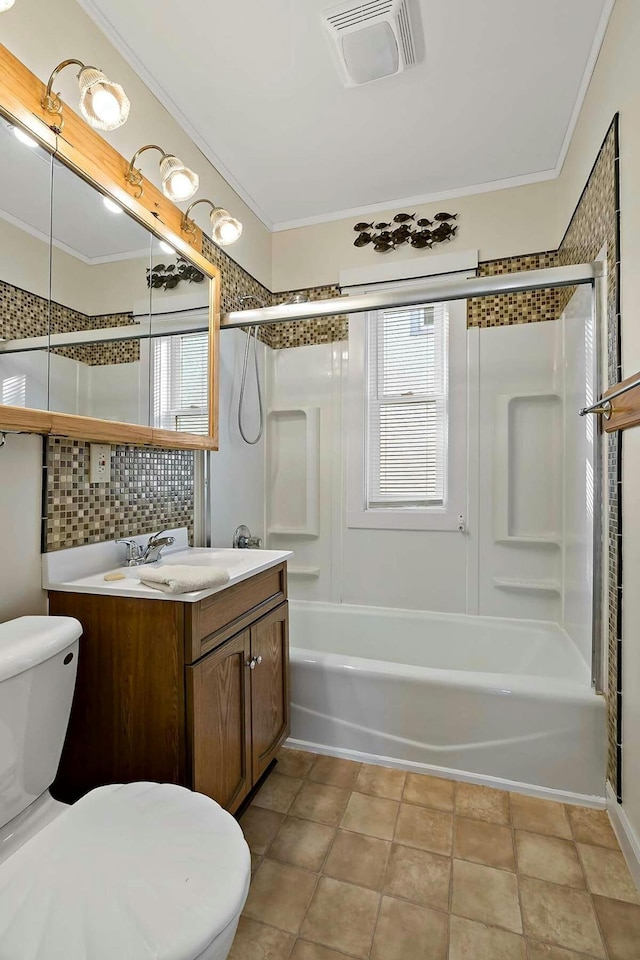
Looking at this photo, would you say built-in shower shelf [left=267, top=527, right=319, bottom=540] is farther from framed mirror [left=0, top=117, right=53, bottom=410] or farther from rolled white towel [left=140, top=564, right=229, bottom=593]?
framed mirror [left=0, top=117, right=53, bottom=410]

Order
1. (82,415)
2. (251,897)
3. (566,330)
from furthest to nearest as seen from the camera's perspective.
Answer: (566,330)
(82,415)
(251,897)

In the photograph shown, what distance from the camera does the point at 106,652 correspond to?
4.62ft

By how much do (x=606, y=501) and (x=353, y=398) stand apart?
4.95 ft

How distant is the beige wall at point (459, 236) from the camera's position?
249cm

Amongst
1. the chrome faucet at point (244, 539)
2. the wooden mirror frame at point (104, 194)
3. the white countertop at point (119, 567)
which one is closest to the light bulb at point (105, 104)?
the wooden mirror frame at point (104, 194)

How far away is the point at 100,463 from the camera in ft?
5.59

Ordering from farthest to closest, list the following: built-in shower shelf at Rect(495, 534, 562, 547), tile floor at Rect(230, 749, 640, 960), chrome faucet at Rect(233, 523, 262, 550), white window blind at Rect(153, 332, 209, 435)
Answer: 1. chrome faucet at Rect(233, 523, 262, 550)
2. built-in shower shelf at Rect(495, 534, 562, 547)
3. white window blind at Rect(153, 332, 209, 435)
4. tile floor at Rect(230, 749, 640, 960)

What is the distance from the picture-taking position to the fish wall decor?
262 cm

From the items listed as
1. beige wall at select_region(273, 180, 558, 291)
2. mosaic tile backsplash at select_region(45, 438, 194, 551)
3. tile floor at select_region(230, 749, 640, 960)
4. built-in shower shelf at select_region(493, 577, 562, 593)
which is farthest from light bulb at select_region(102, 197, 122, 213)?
built-in shower shelf at select_region(493, 577, 562, 593)

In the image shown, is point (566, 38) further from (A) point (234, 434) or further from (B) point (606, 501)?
(A) point (234, 434)

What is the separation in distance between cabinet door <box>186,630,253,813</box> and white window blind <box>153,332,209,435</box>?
91 cm

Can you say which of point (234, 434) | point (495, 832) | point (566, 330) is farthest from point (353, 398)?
point (495, 832)

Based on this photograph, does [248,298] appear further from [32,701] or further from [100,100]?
[32,701]

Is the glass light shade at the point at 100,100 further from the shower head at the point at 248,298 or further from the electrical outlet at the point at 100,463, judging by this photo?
the shower head at the point at 248,298
